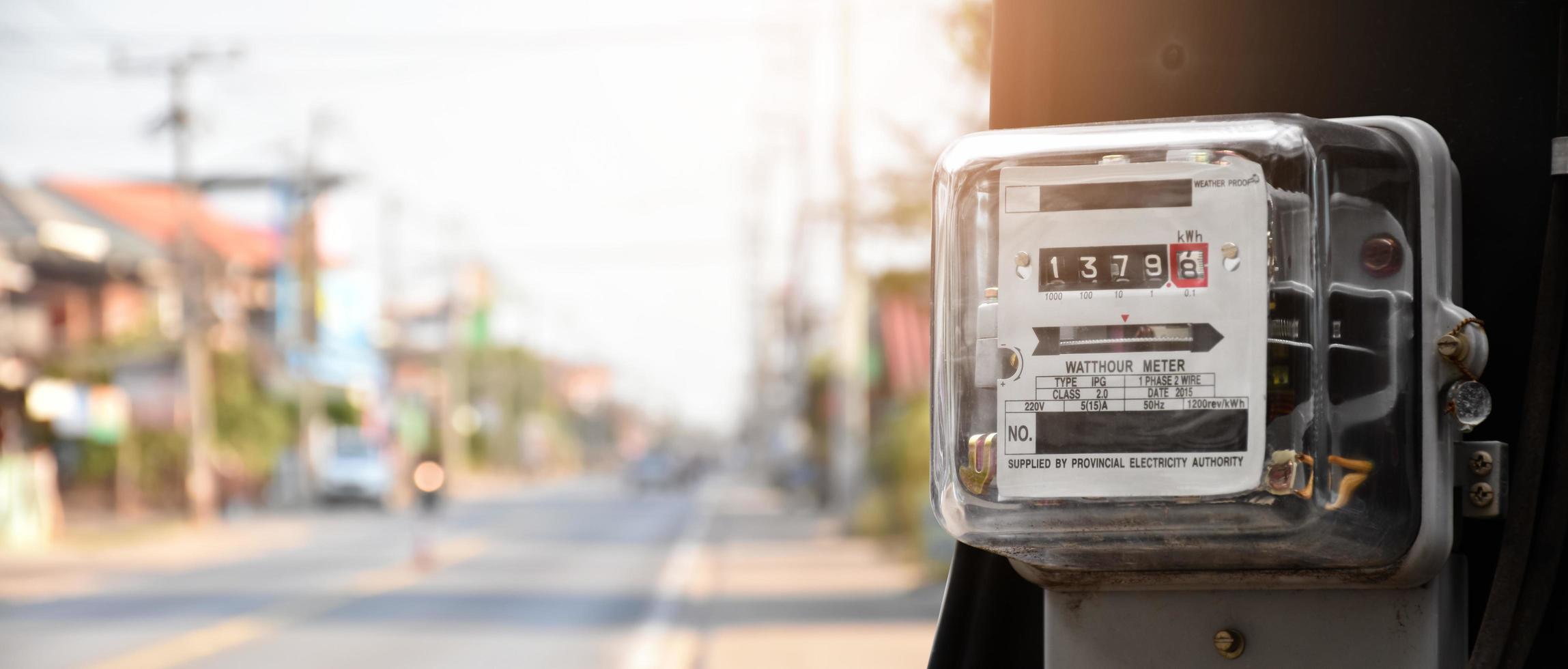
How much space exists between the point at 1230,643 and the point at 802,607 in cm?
1549

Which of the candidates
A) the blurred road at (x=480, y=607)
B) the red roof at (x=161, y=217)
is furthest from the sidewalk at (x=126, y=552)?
the red roof at (x=161, y=217)

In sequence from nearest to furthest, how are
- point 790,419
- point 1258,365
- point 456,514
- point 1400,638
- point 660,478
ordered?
point 1258,365
point 1400,638
point 456,514
point 790,419
point 660,478

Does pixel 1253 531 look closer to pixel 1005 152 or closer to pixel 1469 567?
pixel 1469 567

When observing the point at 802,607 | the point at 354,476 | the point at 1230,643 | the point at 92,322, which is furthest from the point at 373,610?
the point at 92,322

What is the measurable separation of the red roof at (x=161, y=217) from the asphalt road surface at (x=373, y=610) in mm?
35120

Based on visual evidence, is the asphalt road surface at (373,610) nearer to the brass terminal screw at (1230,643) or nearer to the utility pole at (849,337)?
the utility pole at (849,337)

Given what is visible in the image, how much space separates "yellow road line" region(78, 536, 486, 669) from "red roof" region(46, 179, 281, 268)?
128 feet

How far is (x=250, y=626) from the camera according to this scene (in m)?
16.6

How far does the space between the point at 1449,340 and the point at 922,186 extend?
39.6 feet

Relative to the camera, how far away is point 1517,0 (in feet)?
5.54

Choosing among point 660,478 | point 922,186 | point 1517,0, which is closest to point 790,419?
point 660,478

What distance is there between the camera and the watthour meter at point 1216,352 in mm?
1518

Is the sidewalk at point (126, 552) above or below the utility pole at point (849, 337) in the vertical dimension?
below

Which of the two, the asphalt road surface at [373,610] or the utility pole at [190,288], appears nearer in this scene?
the asphalt road surface at [373,610]
